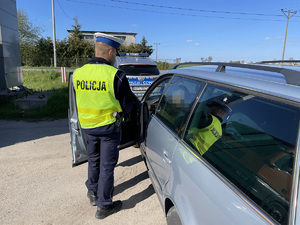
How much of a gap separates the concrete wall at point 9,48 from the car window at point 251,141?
9.20 meters

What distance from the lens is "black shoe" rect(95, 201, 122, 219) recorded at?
2443mm

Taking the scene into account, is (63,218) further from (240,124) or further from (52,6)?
(52,6)

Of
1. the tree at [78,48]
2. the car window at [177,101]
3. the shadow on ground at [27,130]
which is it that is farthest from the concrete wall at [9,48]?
the tree at [78,48]

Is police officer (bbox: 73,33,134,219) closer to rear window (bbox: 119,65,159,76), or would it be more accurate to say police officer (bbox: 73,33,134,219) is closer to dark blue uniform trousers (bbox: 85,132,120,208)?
dark blue uniform trousers (bbox: 85,132,120,208)

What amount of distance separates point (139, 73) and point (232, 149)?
20.6 ft

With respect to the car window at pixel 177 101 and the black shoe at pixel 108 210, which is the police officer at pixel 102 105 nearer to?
the black shoe at pixel 108 210

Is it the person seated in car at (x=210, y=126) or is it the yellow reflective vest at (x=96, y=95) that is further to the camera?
the yellow reflective vest at (x=96, y=95)

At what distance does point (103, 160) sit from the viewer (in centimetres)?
238

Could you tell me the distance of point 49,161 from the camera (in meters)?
3.78

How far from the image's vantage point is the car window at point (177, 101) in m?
1.94

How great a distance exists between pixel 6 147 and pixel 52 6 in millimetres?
21914

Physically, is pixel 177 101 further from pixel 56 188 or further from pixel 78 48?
pixel 78 48

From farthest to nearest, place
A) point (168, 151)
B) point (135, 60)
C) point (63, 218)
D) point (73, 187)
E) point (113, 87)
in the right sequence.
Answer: point (135, 60), point (73, 187), point (63, 218), point (113, 87), point (168, 151)

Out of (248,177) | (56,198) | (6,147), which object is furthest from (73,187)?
(248,177)
